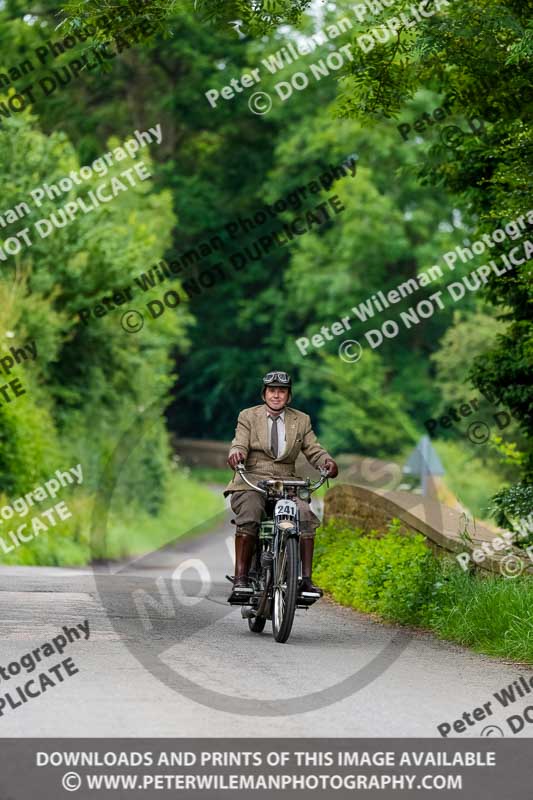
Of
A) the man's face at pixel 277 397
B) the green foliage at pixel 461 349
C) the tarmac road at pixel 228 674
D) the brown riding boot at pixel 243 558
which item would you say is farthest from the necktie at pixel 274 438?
the green foliage at pixel 461 349

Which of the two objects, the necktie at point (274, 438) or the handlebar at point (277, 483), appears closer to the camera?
the handlebar at point (277, 483)

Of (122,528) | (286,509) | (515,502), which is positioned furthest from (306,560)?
(122,528)

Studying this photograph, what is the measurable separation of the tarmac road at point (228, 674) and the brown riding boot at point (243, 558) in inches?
15.6

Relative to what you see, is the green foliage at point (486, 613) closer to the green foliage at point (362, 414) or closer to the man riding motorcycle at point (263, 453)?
the man riding motorcycle at point (263, 453)

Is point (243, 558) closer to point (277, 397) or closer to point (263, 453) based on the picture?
point (263, 453)

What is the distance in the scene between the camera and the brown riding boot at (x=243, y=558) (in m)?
11.6

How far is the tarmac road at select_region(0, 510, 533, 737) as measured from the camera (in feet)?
25.7

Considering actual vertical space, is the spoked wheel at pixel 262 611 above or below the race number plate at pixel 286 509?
below

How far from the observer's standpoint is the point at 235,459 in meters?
11.5

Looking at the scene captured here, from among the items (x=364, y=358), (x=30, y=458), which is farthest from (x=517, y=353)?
(x=364, y=358)
